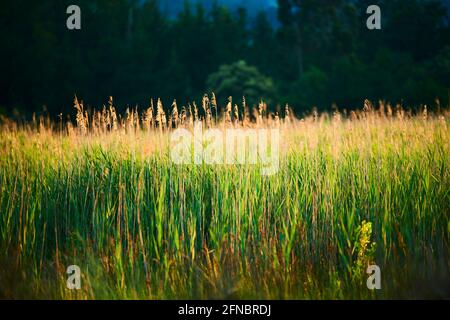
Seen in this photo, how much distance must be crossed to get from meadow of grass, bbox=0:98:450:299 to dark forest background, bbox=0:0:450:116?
540 inches

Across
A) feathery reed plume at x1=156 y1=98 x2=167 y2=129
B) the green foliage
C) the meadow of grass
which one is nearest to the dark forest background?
the green foliage

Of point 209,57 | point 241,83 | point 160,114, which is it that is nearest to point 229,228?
point 160,114

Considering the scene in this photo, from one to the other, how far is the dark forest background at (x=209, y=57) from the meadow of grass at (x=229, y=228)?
13716 mm

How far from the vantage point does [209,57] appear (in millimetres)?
24141

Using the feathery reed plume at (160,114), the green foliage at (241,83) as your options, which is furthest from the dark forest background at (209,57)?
the feathery reed plume at (160,114)

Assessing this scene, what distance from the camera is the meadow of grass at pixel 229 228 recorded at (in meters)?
3.16

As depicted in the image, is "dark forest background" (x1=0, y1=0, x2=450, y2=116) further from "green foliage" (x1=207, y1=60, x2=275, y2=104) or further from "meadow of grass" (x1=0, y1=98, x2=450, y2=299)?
"meadow of grass" (x1=0, y1=98, x2=450, y2=299)

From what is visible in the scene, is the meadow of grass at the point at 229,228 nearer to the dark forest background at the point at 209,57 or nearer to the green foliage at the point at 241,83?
the dark forest background at the point at 209,57

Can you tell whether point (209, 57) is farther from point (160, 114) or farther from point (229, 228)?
point (229, 228)

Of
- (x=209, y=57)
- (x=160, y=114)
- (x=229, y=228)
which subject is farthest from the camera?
(x=209, y=57)

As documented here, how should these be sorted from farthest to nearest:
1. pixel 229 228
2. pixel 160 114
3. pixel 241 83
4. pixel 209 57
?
pixel 209 57
pixel 241 83
pixel 160 114
pixel 229 228

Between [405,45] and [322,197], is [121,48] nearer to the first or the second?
[405,45]

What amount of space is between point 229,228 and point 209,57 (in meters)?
21.3

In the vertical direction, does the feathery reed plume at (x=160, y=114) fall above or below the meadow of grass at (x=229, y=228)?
above
